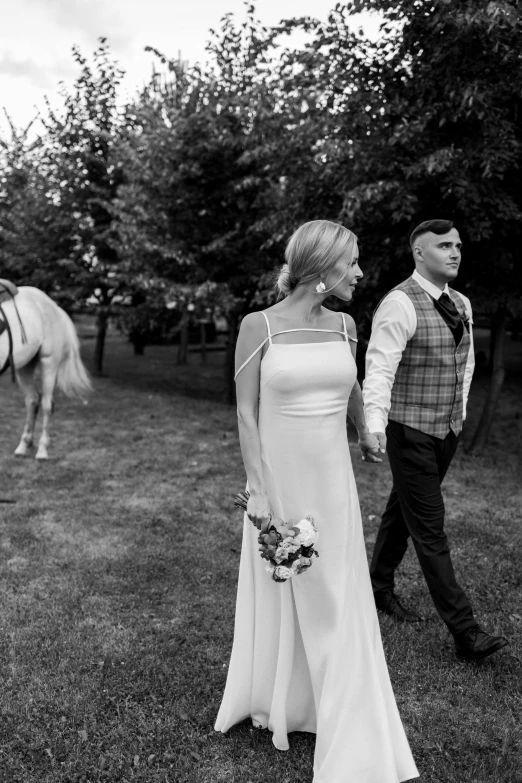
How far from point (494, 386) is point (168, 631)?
21.6 ft

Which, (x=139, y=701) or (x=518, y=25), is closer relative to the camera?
(x=139, y=701)

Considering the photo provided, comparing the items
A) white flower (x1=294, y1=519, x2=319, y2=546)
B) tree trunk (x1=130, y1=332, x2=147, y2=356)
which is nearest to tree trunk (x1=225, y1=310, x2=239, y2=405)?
white flower (x1=294, y1=519, x2=319, y2=546)

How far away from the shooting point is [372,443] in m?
3.19

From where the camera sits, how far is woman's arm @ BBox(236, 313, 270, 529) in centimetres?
268

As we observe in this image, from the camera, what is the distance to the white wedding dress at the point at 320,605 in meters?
2.65

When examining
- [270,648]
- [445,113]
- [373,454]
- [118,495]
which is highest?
[445,113]

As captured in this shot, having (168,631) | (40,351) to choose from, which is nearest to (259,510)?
(168,631)

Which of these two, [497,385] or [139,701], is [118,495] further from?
[497,385]

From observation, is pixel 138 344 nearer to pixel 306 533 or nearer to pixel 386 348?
pixel 386 348

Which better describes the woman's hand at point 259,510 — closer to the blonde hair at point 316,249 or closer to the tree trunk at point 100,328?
the blonde hair at point 316,249

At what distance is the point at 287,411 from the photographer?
107 inches

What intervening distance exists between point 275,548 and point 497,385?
752 cm

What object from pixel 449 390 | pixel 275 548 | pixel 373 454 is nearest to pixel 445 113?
pixel 449 390

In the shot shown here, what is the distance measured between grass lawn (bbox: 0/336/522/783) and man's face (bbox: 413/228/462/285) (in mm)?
2058
